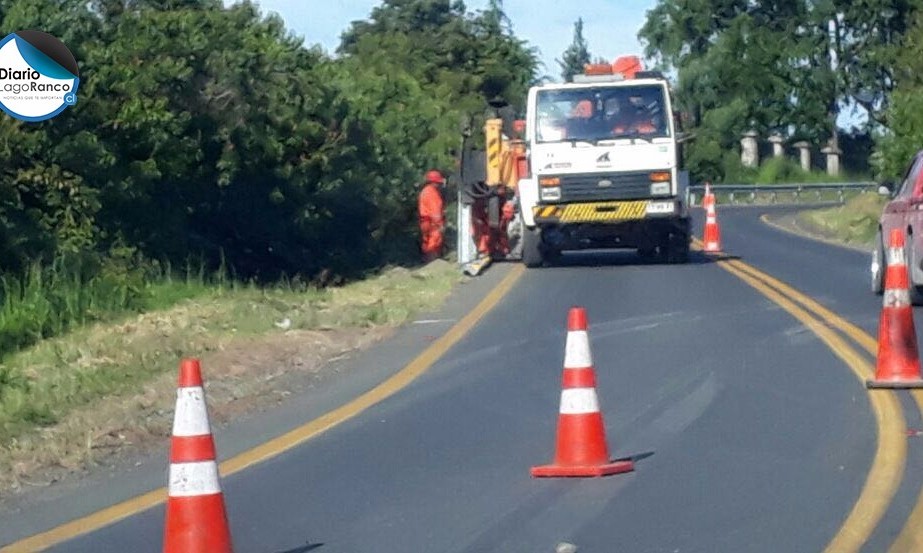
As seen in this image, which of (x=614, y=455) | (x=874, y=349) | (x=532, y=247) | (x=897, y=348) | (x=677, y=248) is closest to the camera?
(x=614, y=455)

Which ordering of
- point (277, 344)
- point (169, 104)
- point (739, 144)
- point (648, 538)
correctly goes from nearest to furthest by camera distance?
point (648, 538) < point (277, 344) < point (169, 104) < point (739, 144)

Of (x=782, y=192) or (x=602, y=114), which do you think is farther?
(x=782, y=192)

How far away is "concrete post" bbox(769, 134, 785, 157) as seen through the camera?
82688 millimetres

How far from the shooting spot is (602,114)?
23.7 meters

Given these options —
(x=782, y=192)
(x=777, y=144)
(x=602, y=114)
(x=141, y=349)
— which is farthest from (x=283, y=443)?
(x=777, y=144)

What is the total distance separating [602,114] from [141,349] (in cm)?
1043

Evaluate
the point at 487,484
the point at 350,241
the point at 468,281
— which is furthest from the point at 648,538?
the point at 350,241

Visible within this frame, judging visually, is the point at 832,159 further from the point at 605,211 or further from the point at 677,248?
the point at 605,211

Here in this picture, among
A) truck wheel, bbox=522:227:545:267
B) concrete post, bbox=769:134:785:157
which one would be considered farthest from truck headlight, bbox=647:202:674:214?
concrete post, bbox=769:134:785:157

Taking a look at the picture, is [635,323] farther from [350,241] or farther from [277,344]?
[350,241]

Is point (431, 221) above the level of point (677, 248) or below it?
above

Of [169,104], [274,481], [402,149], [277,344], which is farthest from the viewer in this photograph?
[402,149]

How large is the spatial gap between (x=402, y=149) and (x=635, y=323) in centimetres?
1770

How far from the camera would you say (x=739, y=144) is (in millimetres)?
82375
